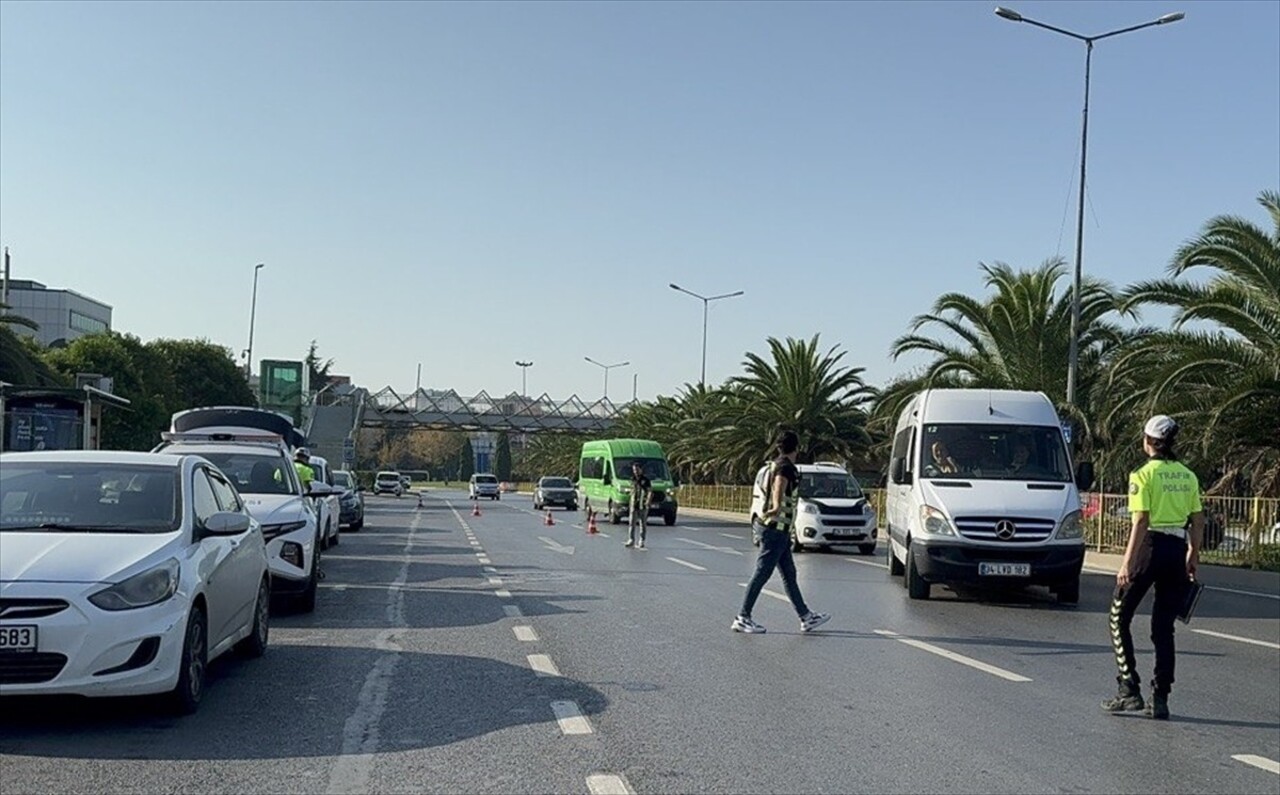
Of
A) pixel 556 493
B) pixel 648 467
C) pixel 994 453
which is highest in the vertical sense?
pixel 994 453

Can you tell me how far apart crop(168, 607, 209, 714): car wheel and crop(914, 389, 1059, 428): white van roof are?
11.1 meters

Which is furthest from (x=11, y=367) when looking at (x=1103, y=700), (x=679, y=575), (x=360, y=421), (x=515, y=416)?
(x=515, y=416)

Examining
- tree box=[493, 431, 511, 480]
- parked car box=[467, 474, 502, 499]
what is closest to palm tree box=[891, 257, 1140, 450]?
parked car box=[467, 474, 502, 499]

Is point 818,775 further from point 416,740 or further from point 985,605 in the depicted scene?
point 985,605

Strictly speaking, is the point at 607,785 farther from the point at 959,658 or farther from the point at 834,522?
the point at 834,522

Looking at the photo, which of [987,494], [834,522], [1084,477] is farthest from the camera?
[834,522]

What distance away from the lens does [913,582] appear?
16.8 m

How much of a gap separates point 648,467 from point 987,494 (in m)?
28.5

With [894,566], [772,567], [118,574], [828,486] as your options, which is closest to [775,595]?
[772,567]

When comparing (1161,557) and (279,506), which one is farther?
(279,506)

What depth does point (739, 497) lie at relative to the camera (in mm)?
58281

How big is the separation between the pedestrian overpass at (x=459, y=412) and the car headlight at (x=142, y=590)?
68175 mm

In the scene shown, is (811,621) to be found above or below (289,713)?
above

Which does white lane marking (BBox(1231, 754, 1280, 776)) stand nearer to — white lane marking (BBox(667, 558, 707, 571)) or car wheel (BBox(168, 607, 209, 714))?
car wheel (BBox(168, 607, 209, 714))
